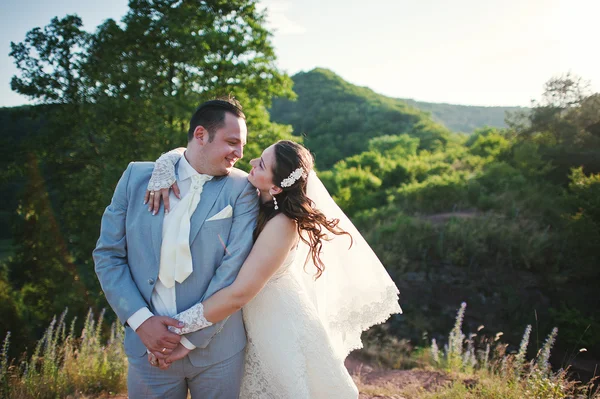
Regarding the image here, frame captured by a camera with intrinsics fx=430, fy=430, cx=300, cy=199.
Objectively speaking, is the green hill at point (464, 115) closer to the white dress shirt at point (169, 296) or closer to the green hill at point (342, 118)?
the green hill at point (342, 118)

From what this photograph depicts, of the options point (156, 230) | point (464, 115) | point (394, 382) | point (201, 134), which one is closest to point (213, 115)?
point (201, 134)

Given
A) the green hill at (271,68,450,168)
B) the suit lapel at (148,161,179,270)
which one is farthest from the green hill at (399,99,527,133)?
the suit lapel at (148,161,179,270)

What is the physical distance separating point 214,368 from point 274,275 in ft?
1.87

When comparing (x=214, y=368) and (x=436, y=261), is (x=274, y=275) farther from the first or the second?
(x=436, y=261)

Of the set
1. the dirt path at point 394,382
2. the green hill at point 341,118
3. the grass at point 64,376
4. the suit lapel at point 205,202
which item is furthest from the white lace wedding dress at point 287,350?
the green hill at point 341,118

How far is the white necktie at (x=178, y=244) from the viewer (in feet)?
6.93

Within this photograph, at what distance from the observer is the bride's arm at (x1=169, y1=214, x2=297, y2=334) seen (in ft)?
6.79

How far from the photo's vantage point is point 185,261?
2.11 m

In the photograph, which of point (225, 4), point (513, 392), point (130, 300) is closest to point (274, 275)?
point (130, 300)

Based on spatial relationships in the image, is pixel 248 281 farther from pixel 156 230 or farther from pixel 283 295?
pixel 156 230

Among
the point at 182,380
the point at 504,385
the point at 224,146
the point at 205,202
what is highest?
the point at 224,146

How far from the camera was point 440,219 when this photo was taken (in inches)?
644

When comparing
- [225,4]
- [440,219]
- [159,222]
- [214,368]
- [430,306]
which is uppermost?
[225,4]

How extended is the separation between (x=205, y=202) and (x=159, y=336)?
2.24 ft
